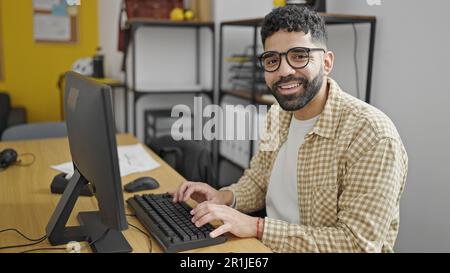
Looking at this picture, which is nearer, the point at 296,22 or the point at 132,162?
the point at 296,22

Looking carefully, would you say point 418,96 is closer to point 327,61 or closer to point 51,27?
point 327,61

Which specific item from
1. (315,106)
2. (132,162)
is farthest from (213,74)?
(315,106)

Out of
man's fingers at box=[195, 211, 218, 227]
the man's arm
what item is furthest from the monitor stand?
the man's arm

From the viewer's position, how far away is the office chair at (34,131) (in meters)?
2.24

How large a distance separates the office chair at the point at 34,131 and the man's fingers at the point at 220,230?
57.0 inches

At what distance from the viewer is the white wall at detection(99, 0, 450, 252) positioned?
63.7 inches

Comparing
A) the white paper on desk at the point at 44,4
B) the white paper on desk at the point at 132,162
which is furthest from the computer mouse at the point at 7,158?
the white paper on desk at the point at 44,4

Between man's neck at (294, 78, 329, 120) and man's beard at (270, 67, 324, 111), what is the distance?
0.03 metres

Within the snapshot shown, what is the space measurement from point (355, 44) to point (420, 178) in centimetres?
67

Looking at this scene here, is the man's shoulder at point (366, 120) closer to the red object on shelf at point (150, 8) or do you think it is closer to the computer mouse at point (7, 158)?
the computer mouse at point (7, 158)

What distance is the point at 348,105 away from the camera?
3.89 feet

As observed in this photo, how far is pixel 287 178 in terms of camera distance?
1.36 meters

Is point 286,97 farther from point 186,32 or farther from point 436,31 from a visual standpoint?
point 186,32

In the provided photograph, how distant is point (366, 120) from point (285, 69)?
26 centimetres
